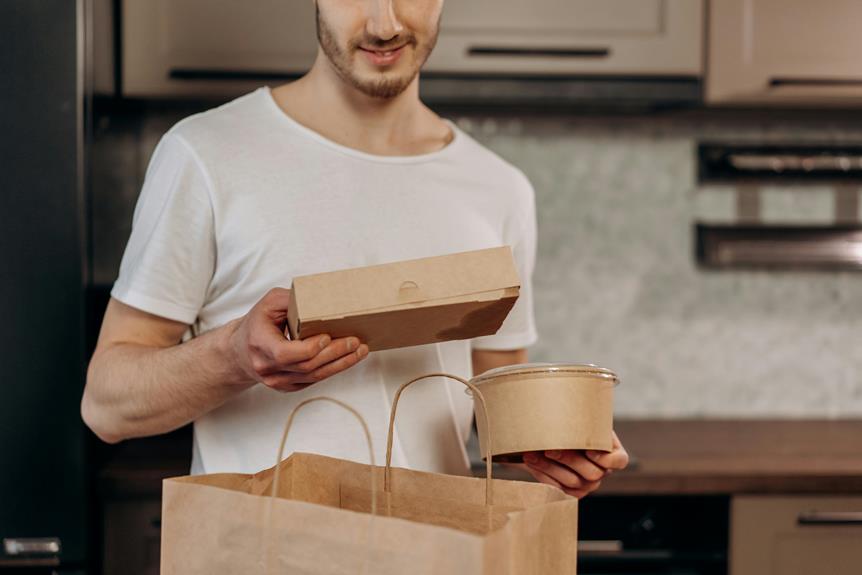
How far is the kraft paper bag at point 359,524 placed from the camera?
2.30ft

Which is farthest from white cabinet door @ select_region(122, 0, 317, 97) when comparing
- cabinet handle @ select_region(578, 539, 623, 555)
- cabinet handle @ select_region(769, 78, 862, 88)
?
cabinet handle @ select_region(578, 539, 623, 555)

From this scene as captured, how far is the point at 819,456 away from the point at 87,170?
1.38 m

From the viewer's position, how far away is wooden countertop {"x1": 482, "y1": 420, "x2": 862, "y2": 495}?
1.67 m

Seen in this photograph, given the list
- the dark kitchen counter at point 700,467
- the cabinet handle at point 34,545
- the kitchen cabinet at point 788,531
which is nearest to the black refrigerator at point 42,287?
the cabinet handle at point 34,545

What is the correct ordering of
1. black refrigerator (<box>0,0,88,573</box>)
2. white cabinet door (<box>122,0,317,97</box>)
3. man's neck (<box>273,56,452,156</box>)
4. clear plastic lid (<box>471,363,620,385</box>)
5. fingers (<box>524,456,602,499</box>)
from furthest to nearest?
white cabinet door (<box>122,0,317,97</box>)
black refrigerator (<box>0,0,88,573</box>)
man's neck (<box>273,56,452,156</box>)
fingers (<box>524,456,602,499</box>)
clear plastic lid (<box>471,363,620,385</box>)

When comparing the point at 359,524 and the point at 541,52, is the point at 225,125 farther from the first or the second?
the point at 541,52

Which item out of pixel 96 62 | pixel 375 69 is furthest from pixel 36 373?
pixel 375 69

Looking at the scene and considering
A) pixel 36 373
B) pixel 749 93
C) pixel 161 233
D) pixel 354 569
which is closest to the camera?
pixel 354 569

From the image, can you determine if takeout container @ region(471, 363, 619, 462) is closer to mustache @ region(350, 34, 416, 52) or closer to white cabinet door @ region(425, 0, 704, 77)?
mustache @ region(350, 34, 416, 52)

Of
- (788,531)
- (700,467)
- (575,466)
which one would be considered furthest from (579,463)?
(788,531)

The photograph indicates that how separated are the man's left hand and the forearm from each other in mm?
322

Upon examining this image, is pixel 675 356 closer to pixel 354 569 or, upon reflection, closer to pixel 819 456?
pixel 819 456

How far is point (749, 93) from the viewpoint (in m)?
1.91

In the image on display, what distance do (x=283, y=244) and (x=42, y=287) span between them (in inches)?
27.8
